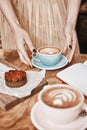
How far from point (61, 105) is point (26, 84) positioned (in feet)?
0.90

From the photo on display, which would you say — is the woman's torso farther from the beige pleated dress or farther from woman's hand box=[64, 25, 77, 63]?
woman's hand box=[64, 25, 77, 63]

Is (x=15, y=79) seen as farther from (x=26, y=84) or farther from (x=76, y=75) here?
(x=76, y=75)

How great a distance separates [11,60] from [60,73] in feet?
0.97

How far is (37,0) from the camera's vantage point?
5.78ft

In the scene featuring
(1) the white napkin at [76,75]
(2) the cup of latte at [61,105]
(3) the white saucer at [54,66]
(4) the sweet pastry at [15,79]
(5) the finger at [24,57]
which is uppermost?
(2) the cup of latte at [61,105]

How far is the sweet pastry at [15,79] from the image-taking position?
1108mm

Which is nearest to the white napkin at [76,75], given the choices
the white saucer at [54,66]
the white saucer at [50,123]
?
the white saucer at [54,66]

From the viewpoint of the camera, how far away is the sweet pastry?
111 cm

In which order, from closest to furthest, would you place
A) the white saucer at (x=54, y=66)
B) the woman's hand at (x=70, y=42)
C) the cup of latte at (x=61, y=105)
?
the cup of latte at (x=61, y=105), the white saucer at (x=54, y=66), the woman's hand at (x=70, y=42)

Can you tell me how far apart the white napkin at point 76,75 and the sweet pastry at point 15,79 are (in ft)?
0.56

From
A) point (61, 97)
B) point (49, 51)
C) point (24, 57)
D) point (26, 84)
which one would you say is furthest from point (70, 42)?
point (61, 97)

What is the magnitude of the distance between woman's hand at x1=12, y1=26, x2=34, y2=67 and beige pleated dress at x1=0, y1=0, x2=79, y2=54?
0.84ft

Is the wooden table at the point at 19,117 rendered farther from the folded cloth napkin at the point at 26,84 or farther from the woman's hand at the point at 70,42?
the woman's hand at the point at 70,42

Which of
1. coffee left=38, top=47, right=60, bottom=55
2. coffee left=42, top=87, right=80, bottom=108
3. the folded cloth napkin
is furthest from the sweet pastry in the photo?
coffee left=38, top=47, right=60, bottom=55
